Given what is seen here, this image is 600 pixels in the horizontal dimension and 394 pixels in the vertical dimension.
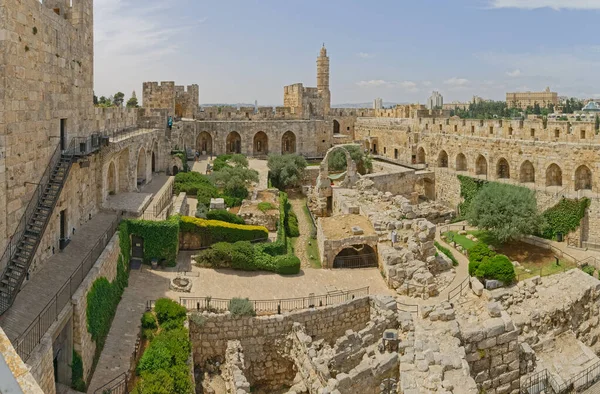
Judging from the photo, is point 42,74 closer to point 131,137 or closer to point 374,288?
point 131,137

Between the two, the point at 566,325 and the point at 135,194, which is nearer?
the point at 566,325

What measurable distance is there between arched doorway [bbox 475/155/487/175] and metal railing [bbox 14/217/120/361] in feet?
80.2

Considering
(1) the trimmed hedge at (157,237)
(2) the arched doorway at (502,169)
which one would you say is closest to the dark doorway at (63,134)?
(1) the trimmed hedge at (157,237)

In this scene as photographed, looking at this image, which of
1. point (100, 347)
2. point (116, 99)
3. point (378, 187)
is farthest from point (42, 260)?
point (116, 99)

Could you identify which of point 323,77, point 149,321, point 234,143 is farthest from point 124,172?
point 323,77

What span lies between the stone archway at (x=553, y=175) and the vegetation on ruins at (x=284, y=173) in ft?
44.4

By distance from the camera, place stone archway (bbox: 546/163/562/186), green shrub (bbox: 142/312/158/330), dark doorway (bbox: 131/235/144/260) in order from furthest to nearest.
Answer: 1. stone archway (bbox: 546/163/562/186)
2. dark doorway (bbox: 131/235/144/260)
3. green shrub (bbox: 142/312/158/330)

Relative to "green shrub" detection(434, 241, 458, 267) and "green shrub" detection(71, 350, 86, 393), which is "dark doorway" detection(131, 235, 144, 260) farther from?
"green shrub" detection(434, 241, 458, 267)

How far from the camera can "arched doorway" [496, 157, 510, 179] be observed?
101 ft

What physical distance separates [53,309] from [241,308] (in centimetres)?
467

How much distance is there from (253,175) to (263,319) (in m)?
14.3

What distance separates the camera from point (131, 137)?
2077cm

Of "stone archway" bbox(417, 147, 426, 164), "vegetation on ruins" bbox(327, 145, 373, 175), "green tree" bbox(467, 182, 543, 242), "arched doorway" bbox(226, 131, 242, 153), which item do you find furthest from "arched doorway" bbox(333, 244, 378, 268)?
"arched doorway" bbox(226, 131, 242, 153)

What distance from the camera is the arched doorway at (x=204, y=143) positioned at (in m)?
39.0
